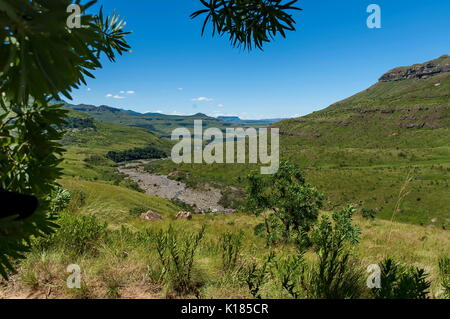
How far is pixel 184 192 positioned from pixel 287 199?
131231 mm

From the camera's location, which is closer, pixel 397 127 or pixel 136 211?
pixel 136 211

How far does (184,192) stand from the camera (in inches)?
5581

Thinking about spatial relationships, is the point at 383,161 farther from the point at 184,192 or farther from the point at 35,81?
the point at 35,81

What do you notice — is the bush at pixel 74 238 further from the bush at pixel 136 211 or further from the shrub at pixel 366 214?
the shrub at pixel 366 214

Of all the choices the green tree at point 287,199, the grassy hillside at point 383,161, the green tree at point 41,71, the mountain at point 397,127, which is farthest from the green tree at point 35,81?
the mountain at point 397,127

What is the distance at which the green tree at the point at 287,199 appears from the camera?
13320 millimetres

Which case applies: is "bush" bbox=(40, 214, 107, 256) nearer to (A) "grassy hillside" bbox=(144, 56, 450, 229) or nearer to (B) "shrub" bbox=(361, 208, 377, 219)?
(B) "shrub" bbox=(361, 208, 377, 219)

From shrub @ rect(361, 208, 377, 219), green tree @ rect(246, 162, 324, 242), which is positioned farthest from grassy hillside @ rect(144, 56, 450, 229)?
green tree @ rect(246, 162, 324, 242)

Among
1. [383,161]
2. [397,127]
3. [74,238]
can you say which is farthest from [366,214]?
[397,127]

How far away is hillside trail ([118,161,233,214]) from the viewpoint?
115900 mm

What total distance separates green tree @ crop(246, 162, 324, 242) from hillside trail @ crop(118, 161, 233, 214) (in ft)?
303

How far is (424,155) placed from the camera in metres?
134
